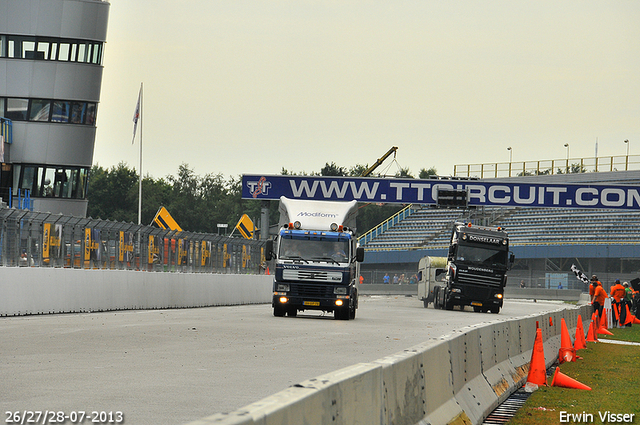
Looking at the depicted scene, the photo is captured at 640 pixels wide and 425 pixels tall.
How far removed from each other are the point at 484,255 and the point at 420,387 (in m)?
31.6

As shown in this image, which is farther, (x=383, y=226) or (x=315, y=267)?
(x=383, y=226)

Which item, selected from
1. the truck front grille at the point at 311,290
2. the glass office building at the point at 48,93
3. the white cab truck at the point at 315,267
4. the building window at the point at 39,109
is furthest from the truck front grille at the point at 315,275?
the building window at the point at 39,109

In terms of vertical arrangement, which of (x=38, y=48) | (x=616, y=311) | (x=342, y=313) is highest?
(x=38, y=48)

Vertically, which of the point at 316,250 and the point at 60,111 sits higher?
the point at 60,111

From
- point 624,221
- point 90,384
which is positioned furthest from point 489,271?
point 624,221

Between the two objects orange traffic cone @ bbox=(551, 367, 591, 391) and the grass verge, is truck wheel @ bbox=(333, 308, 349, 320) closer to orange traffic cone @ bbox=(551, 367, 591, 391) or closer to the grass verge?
the grass verge

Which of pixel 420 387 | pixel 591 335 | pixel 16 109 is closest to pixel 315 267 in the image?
pixel 591 335

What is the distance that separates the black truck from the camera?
38.0 metres

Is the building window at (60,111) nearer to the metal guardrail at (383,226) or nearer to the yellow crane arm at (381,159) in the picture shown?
the metal guardrail at (383,226)

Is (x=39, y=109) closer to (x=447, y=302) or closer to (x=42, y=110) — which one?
(x=42, y=110)

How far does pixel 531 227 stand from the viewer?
3012 inches

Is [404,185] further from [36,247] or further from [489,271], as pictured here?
[36,247]

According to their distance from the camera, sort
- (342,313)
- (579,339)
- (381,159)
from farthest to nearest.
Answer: (381,159) → (342,313) → (579,339)

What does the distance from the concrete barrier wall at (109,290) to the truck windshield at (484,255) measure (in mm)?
8828
